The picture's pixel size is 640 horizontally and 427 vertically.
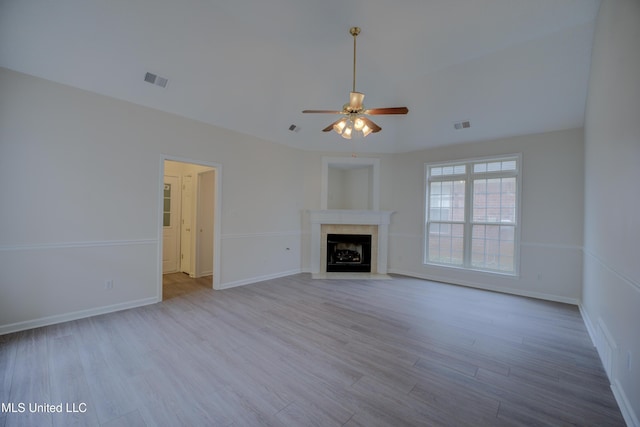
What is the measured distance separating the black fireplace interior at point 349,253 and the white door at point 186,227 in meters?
3.13

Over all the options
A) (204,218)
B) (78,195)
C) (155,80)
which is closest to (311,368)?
(78,195)

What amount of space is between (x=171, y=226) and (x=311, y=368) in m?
5.02

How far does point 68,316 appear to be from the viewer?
325cm

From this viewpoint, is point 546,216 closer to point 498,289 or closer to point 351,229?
point 498,289

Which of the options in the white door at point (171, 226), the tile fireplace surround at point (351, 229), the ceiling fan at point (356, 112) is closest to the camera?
the ceiling fan at point (356, 112)

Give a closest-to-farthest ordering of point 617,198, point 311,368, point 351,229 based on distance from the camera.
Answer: point 617,198
point 311,368
point 351,229

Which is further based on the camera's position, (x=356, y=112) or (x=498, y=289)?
(x=498, y=289)

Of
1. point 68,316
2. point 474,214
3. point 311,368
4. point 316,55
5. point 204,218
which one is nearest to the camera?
point 311,368

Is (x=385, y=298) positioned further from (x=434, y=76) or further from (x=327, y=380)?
(x=434, y=76)

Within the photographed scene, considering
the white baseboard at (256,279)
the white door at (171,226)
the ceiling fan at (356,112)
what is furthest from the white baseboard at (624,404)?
the white door at (171,226)

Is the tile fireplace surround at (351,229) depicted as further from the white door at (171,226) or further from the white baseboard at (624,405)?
the white baseboard at (624,405)

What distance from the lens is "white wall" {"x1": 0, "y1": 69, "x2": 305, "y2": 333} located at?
291 centimetres

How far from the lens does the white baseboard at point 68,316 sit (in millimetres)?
2912

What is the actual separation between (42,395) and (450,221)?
620 cm
